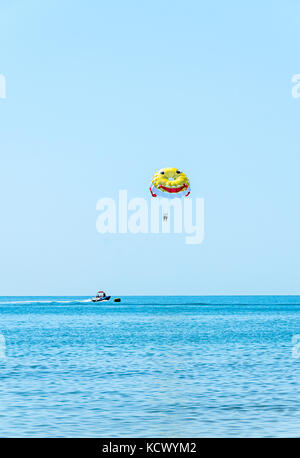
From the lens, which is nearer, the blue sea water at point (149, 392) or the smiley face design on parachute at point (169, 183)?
the blue sea water at point (149, 392)

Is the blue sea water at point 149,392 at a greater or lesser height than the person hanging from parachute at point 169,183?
lesser

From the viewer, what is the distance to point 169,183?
5400 centimetres

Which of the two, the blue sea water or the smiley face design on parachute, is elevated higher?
the smiley face design on parachute

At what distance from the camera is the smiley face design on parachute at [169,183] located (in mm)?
53906

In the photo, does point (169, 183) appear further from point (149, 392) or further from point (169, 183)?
point (149, 392)

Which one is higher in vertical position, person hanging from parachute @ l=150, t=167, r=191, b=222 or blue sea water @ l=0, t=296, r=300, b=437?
person hanging from parachute @ l=150, t=167, r=191, b=222

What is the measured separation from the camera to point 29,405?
83.9 ft

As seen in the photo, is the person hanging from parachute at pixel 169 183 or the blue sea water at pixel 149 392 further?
the person hanging from parachute at pixel 169 183

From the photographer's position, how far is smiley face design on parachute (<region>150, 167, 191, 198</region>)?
53906 millimetres

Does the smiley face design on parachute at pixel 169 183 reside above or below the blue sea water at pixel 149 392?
above

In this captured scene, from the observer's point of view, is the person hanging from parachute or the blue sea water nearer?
the blue sea water

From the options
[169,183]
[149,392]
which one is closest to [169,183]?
[169,183]
